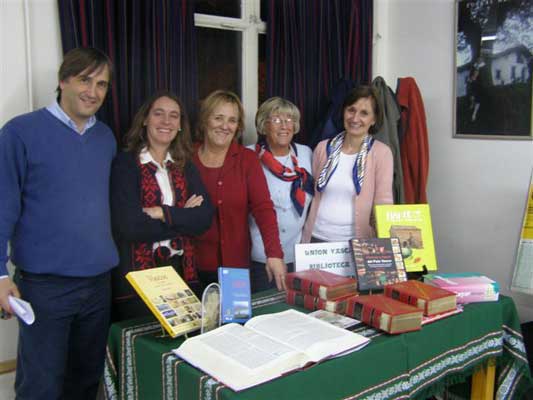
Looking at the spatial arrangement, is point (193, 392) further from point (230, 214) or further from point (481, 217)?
point (481, 217)

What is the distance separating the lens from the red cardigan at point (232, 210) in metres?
2.29

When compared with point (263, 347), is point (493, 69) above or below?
above

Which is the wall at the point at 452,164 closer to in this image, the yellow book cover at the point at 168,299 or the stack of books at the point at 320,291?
the stack of books at the point at 320,291

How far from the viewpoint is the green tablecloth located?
1.39 metres

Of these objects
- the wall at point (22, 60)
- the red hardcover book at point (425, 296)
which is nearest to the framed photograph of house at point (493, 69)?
the red hardcover book at point (425, 296)

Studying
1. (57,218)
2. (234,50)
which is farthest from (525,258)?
(57,218)

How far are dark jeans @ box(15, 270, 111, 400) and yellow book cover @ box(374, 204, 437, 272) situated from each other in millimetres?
1170

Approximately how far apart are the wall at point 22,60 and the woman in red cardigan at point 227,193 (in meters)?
0.69

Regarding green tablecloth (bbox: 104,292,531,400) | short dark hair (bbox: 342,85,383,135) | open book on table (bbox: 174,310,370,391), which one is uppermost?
short dark hair (bbox: 342,85,383,135)

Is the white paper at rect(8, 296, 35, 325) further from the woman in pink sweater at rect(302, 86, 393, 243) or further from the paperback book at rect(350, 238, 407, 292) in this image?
the woman in pink sweater at rect(302, 86, 393, 243)

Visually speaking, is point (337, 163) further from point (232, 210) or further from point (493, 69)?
point (493, 69)

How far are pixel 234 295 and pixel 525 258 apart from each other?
1662 mm

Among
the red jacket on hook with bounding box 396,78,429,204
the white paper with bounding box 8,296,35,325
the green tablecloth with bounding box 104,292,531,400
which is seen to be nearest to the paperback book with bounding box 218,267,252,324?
the green tablecloth with bounding box 104,292,531,400

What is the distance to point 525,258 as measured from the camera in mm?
2609
